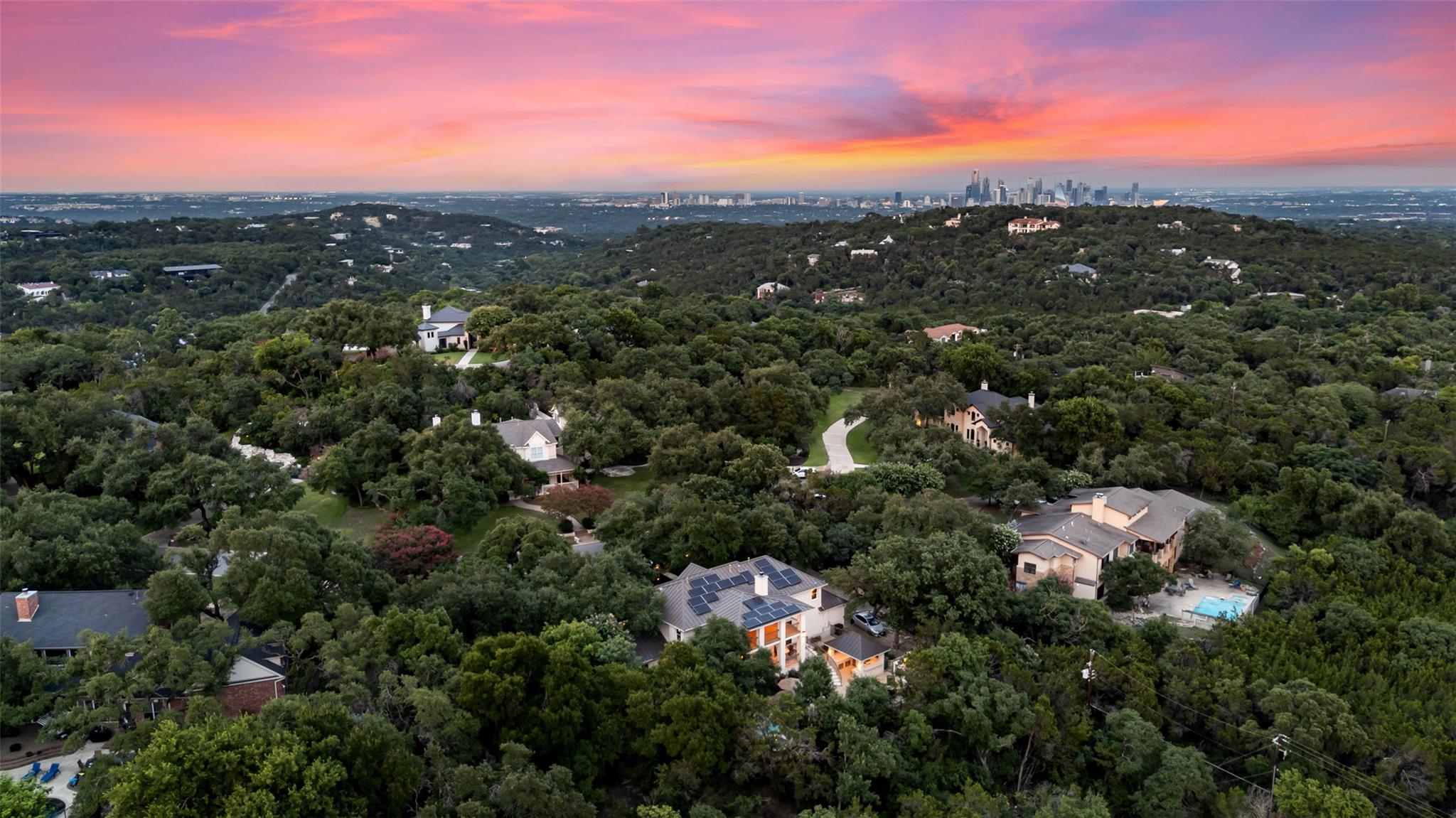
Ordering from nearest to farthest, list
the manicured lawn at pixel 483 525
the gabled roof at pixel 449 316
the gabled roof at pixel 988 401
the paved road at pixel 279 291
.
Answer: the manicured lawn at pixel 483 525 → the gabled roof at pixel 988 401 → the gabled roof at pixel 449 316 → the paved road at pixel 279 291

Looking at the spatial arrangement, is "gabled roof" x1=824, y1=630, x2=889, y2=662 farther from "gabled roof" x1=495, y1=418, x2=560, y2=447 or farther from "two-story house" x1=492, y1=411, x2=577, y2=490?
"gabled roof" x1=495, y1=418, x2=560, y2=447

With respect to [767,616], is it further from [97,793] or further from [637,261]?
[637,261]

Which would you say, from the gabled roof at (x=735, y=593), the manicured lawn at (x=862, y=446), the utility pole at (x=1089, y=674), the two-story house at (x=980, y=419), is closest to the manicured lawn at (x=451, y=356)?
the manicured lawn at (x=862, y=446)

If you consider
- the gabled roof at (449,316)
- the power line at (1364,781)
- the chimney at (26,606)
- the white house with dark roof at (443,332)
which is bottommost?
the power line at (1364,781)

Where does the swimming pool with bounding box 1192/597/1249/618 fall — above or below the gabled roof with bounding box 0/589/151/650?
below

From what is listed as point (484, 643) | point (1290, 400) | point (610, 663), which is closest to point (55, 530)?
point (484, 643)

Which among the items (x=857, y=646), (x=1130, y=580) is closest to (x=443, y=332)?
(x=857, y=646)

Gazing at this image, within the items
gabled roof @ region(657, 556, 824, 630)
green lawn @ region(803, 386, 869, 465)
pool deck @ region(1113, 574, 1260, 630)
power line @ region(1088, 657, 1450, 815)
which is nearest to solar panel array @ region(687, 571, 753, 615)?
gabled roof @ region(657, 556, 824, 630)

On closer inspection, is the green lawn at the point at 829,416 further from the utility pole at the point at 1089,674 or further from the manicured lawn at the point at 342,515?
the manicured lawn at the point at 342,515
